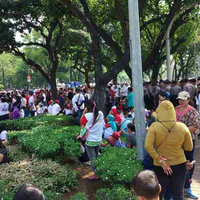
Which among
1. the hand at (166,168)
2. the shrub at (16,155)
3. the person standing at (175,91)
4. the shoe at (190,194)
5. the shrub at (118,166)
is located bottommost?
the shoe at (190,194)

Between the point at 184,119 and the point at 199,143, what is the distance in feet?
14.7

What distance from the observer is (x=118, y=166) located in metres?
4.62

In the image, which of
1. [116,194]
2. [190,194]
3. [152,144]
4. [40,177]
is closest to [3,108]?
[40,177]

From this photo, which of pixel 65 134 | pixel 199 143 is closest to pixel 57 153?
pixel 65 134

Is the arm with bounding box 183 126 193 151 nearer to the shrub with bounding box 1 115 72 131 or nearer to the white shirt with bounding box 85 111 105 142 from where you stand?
the white shirt with bounding box 85 111 105 142

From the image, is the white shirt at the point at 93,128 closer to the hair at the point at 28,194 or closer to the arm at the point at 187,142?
the arm at the point at 187,142

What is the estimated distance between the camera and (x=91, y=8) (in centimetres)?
1550

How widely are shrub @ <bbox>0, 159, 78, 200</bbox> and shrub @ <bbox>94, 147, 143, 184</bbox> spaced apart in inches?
26.1

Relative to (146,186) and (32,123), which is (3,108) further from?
(146,186)

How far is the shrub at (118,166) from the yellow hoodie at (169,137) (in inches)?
36.2

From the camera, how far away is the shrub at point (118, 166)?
14.4ft

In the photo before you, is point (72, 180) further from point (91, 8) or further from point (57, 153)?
point (91, 8)

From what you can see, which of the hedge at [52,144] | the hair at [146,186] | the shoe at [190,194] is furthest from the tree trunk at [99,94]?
the hair at [146,186]

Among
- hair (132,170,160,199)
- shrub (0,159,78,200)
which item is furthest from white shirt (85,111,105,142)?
hair (132,170,160,199)
